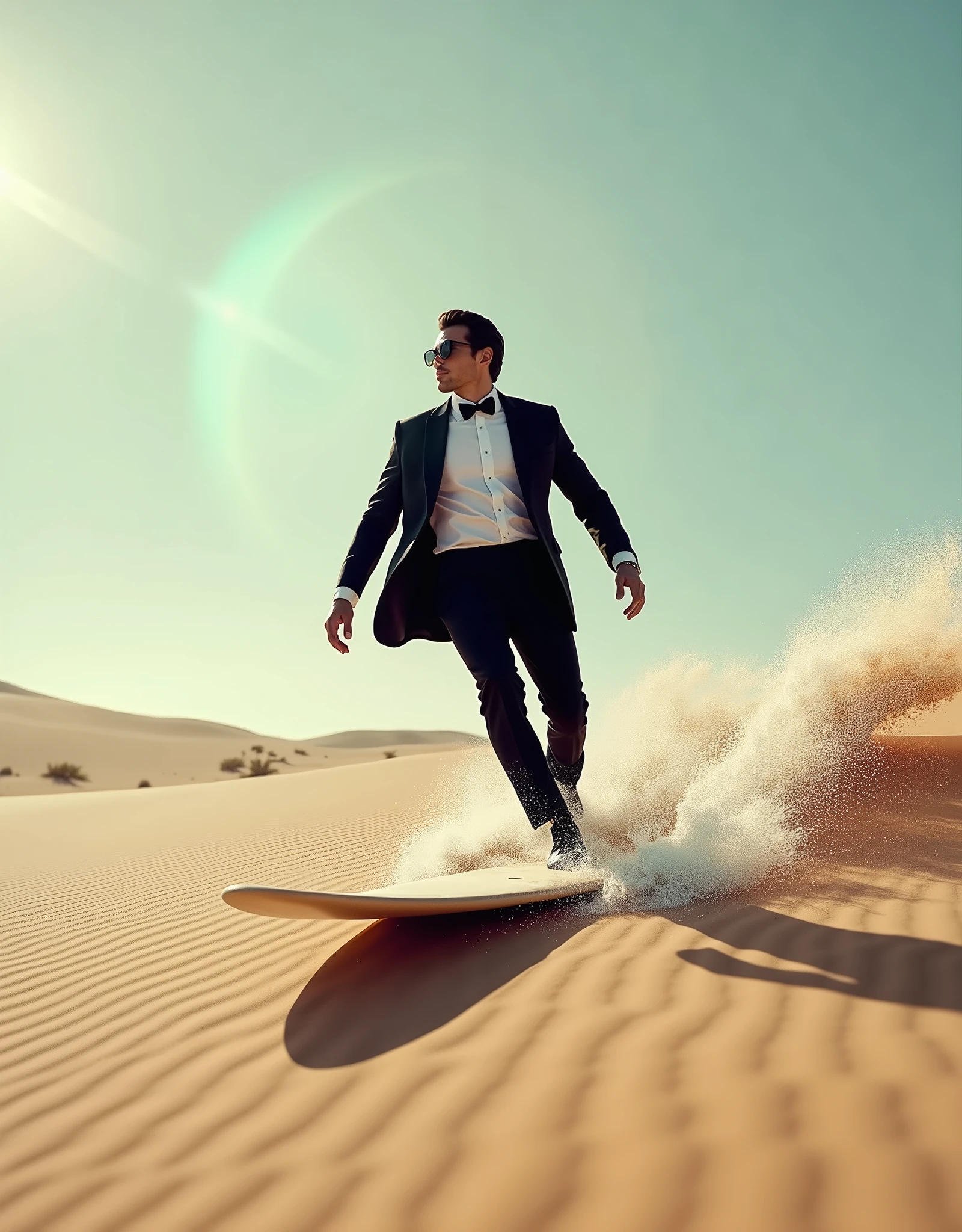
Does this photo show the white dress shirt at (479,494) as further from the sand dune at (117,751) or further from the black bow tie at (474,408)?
the sand dune at (117,751)

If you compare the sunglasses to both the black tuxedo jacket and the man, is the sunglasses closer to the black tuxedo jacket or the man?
the man

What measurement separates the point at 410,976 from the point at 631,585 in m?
2.03

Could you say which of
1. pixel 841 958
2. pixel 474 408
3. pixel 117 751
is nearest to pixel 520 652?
pixel 474 408

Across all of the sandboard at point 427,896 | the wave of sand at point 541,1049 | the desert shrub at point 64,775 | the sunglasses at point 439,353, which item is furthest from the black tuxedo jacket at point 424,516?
the desert shrub at point 64,775

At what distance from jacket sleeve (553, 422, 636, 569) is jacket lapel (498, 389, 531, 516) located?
257 millimetres

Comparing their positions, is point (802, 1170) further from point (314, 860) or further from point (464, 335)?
point (314, 860)

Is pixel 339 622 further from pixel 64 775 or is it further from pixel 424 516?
pixel 64 775

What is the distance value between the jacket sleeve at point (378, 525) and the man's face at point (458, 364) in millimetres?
332

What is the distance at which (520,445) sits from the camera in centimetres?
363

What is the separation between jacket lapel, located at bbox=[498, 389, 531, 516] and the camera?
3576mm

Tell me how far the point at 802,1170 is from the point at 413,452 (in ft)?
10.0

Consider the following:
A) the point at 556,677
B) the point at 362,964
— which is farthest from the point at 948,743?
the point at 362,964

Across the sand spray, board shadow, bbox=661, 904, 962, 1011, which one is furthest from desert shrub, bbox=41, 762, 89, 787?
board shadow, bbox=661, 904, 962, 1011

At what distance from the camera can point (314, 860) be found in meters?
5.70
